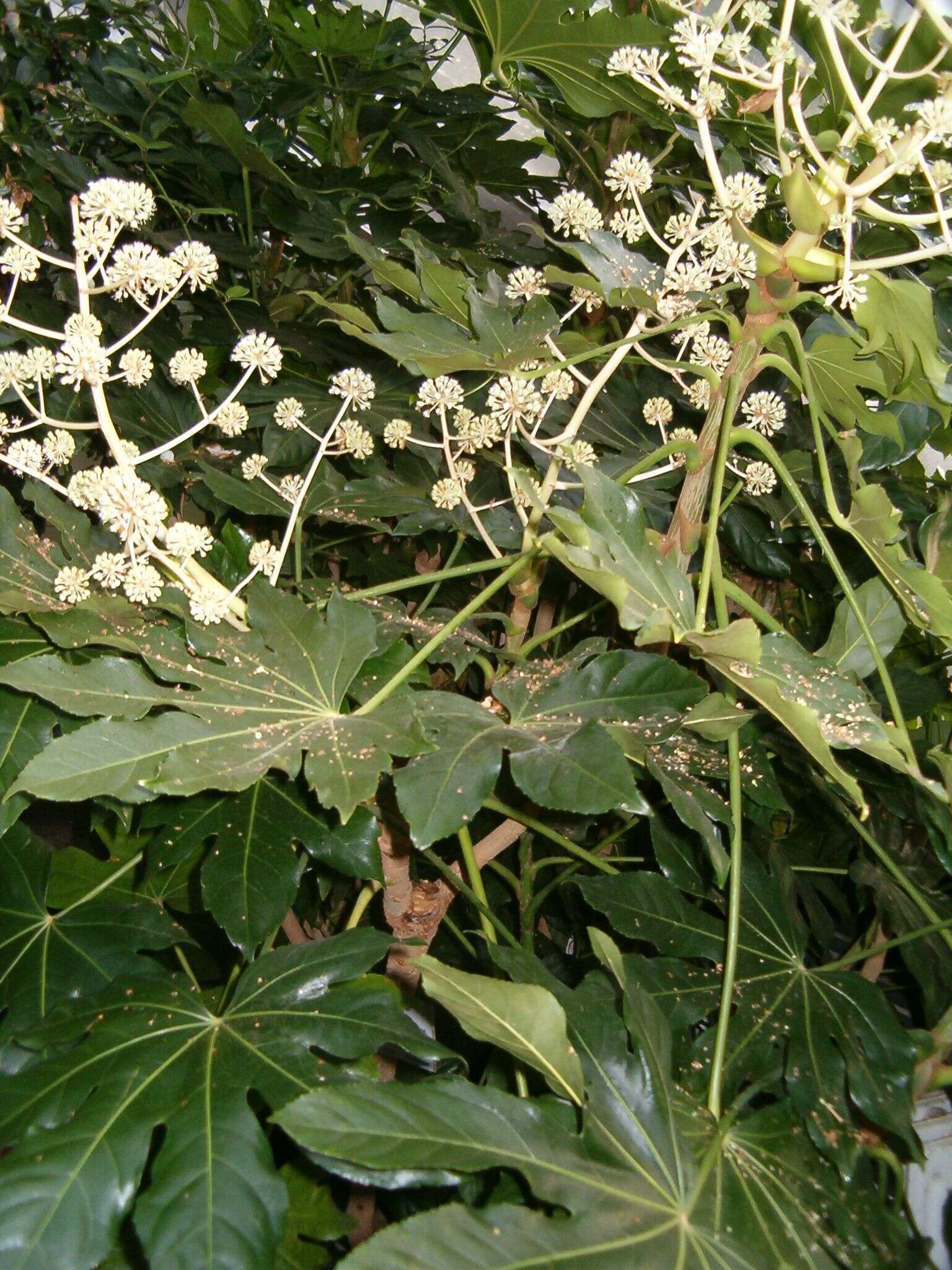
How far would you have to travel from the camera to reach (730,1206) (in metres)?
0.52

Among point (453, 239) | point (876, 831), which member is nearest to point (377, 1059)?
point (876, 831)

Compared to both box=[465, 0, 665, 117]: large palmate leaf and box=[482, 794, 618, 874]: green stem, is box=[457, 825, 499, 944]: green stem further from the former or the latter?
box=[465, 0, 665, 117]: large palmate leaf

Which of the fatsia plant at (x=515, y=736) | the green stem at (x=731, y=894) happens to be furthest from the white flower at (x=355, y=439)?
the green stem at (x=731, y=894)

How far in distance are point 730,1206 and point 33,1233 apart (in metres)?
0.38

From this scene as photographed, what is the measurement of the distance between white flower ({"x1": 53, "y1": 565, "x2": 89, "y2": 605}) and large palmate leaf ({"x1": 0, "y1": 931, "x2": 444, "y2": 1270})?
276mm

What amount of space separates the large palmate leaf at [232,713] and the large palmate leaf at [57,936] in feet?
0.73

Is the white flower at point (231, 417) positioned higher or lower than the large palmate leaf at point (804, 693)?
higher

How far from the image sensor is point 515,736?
55cm

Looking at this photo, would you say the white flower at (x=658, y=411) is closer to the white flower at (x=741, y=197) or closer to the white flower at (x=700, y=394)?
the white flower at (x=700, y=394)

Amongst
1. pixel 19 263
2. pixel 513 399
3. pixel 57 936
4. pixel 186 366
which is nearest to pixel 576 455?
pixel 513 399

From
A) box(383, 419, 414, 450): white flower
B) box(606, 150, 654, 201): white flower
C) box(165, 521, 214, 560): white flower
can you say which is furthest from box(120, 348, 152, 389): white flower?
box(606, 150, 654, 201): white flower

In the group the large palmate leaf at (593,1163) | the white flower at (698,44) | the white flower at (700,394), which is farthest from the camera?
the white flower at (700,394)

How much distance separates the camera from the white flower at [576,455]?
566 millimetres

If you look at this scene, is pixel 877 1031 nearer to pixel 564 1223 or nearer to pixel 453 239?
pixel 564 1223
